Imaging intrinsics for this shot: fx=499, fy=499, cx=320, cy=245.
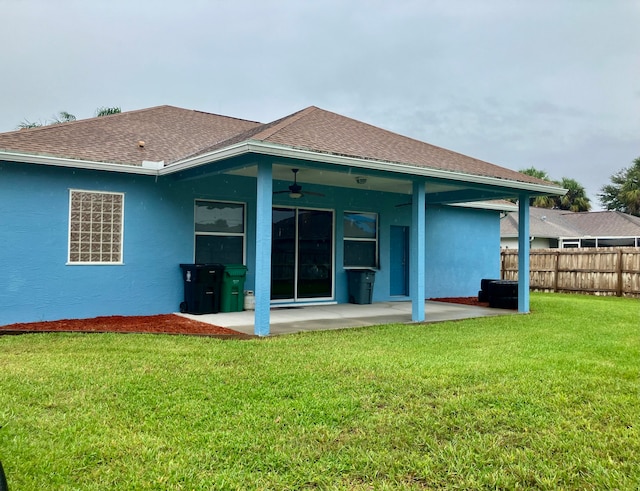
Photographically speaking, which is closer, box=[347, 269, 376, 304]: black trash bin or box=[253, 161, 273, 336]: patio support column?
box=[253, 161, 273, 336]: patio support column

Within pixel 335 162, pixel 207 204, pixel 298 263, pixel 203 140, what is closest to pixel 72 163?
pixel 207 204

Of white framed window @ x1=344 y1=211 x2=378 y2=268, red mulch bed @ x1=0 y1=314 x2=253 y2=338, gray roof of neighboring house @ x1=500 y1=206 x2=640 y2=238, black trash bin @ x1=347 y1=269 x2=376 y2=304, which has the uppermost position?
gray roof of neighboring house @ x1=500 y1=206 x2=640 y2=238

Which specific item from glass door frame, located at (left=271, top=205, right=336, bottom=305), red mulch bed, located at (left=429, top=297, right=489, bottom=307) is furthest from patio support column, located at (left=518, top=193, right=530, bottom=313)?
glass door frame, located at (left=271, top=205, right=336, bottom=305)

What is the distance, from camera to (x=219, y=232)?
1091cm

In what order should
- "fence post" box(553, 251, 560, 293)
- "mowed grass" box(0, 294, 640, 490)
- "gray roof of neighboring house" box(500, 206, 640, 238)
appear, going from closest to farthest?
"mowed grass" box(0, 294, 640, 490) < "fence post" box(553, 251, 560, 293) < "gray roof of neighboring house" box(500, 206, 640, 238)

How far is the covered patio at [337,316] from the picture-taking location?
29.1 ft

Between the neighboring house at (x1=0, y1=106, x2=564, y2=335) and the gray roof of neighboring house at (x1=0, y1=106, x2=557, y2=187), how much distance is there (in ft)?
0.17

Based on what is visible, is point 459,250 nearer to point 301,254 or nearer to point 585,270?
point 585,270

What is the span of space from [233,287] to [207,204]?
190 centimetres

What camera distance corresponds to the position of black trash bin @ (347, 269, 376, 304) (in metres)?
12.6

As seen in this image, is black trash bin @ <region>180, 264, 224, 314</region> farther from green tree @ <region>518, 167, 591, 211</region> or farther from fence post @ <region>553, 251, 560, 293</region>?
green tree @ <region>518, 167, 591, 211</region>

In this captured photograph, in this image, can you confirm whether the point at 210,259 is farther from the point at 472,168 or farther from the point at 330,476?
the point at 330,476

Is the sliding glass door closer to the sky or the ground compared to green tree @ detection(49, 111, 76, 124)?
closer to the ground

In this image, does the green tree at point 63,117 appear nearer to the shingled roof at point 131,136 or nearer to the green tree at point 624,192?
the shingled roof at point 131,136
